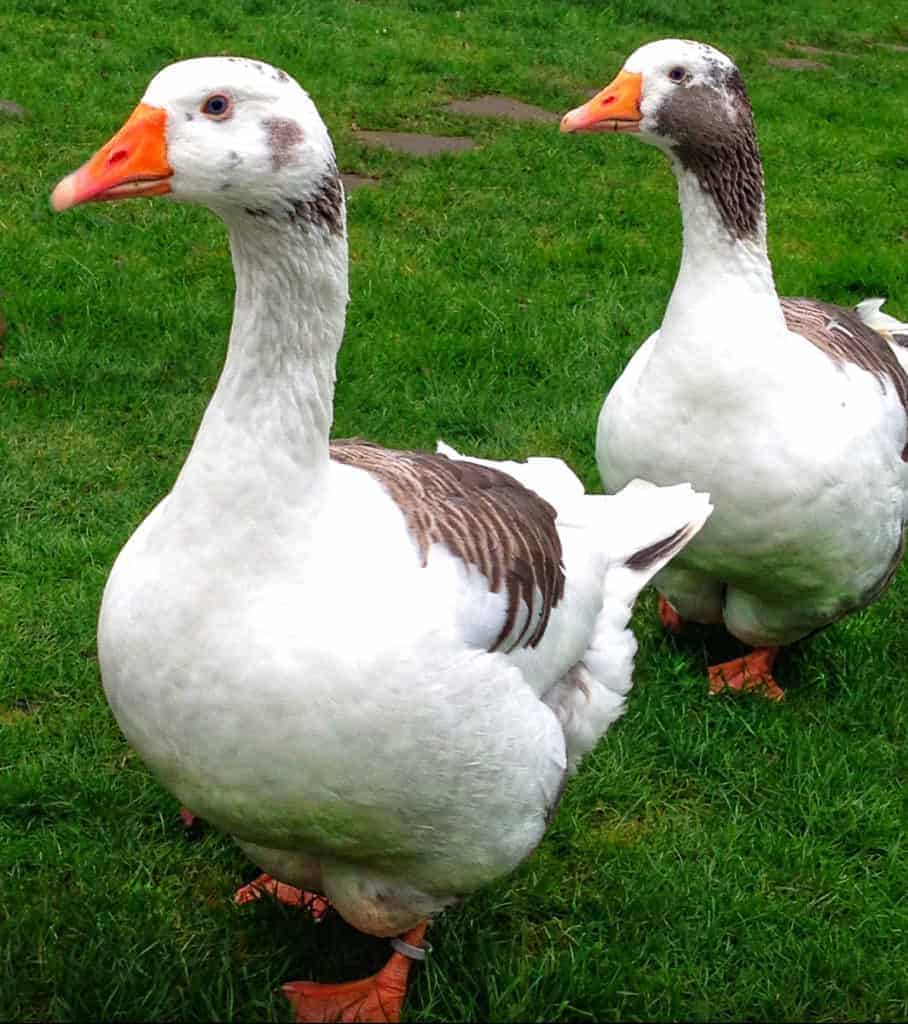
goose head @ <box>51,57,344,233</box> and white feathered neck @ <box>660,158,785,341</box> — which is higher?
goose head @ <box>51,57,344,233</box>

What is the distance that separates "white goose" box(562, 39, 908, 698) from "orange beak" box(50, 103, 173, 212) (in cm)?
187

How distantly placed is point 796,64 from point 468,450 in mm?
8487

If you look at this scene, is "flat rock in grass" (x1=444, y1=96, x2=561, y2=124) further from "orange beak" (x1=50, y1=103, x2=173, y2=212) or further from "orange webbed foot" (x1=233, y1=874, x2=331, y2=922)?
"orange beak" (x1=50, y1=103, x2=173, y2=212)

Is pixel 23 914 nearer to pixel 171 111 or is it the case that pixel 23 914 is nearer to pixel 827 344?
pixel 171 111

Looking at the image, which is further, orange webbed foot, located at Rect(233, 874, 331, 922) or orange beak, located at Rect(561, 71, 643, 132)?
orange beak, located at Rect(561, 71, 643, 132)

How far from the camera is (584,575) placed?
9.86 feet

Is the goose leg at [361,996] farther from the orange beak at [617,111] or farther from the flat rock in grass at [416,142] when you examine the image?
the flat rock in grass at [416,142]

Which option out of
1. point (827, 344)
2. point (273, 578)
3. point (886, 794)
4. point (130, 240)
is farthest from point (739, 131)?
point (130, 240)

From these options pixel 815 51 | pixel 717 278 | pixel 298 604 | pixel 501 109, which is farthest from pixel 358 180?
pixel 815 51

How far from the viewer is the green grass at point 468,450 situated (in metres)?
2.92

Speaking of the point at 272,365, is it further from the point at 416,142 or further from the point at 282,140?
the point at 416,142

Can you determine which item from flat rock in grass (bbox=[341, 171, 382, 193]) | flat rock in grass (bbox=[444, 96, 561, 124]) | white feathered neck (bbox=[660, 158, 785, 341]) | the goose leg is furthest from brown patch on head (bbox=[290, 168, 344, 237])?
flat rock in grass (bbox=[444, 96, 561, 124])

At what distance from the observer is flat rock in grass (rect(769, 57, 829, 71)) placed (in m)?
11.9

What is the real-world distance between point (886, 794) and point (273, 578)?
211 centimetres
